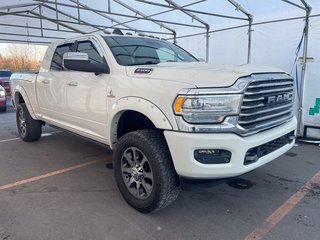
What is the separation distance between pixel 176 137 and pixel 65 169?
8.31 ft

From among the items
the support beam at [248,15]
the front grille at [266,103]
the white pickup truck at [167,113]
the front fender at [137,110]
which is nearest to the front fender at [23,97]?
the white pickup truck at [167,113]

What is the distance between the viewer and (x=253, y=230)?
285 centimetres

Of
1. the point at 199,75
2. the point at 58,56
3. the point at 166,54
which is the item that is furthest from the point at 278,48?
the point at 199,75

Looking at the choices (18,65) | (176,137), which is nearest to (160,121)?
(176,137)

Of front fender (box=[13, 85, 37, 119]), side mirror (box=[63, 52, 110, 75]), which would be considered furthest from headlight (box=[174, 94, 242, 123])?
front fender (box=[13, 85, 37, 119])

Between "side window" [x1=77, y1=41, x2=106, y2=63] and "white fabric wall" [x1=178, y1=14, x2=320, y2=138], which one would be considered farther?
"white fabric wall" [x1=178, y1=14, x2=320, y2=138]

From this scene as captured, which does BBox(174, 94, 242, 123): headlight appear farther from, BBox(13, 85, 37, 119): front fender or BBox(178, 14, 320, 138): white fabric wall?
BBox(178, 14, 320, 138): white fabric wall

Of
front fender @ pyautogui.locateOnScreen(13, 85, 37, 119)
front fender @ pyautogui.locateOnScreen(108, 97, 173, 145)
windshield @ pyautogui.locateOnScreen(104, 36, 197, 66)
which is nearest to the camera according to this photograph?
front fender @ pyautogui.locateOnScreen(108, 97, 173, 145)

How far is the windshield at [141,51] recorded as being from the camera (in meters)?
3.66

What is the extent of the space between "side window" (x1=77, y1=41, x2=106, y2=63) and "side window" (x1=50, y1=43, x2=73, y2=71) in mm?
393

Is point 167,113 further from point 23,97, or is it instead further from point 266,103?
point 23,97

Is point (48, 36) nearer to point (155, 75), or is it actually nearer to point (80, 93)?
point (80, 93)

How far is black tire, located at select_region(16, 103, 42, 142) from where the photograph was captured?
5848 millimetres

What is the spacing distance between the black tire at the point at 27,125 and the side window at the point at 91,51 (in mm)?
2247
